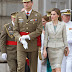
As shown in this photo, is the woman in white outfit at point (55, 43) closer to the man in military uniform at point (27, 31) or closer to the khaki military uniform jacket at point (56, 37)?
the khaki military uniform jacket at point (56, 37)

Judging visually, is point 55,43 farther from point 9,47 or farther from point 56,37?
point 9,47

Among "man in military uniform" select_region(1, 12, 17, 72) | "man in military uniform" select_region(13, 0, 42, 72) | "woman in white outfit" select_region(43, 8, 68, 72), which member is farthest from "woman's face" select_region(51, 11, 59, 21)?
"man in military uniform" select_region(1, 12, 17, 72)

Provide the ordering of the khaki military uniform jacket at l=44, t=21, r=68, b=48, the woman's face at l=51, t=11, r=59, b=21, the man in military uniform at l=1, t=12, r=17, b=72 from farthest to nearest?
the man in military uniform at l=1, t=12, r=17, b=72, the woman's face at l=51, t=11, r=59, b=21, the khaki military uniform jacket at l=44, t=21, r=68, b=48

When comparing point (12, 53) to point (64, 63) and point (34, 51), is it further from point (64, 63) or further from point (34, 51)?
point (64, 63)

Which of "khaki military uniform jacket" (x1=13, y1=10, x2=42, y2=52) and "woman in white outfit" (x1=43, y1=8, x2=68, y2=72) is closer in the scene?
"khaki military uniform jacket" (x1=13, y1=10, x2=42, y2=52)

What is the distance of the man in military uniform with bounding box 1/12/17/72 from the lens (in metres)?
7.45

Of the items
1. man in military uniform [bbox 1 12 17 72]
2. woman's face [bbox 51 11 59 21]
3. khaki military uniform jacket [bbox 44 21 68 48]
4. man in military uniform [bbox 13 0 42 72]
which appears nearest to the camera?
man in military uniform [bbox 13 0 42 72]

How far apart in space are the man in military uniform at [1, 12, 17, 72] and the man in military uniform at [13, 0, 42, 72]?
30.0 inches

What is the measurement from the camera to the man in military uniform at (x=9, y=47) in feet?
24.4

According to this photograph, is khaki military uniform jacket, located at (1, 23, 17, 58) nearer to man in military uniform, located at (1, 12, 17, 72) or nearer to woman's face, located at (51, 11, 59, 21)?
man in military uniform, located at (1, 12, 17, 72)

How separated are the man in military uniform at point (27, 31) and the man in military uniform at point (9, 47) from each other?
76 centimetres

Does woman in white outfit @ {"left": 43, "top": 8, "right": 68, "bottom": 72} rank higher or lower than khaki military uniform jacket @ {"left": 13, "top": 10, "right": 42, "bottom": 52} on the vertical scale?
lower

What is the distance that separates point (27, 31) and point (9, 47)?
39.8 inches

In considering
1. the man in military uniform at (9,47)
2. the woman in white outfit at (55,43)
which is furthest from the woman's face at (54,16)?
the man in military uniform at (9,47)
